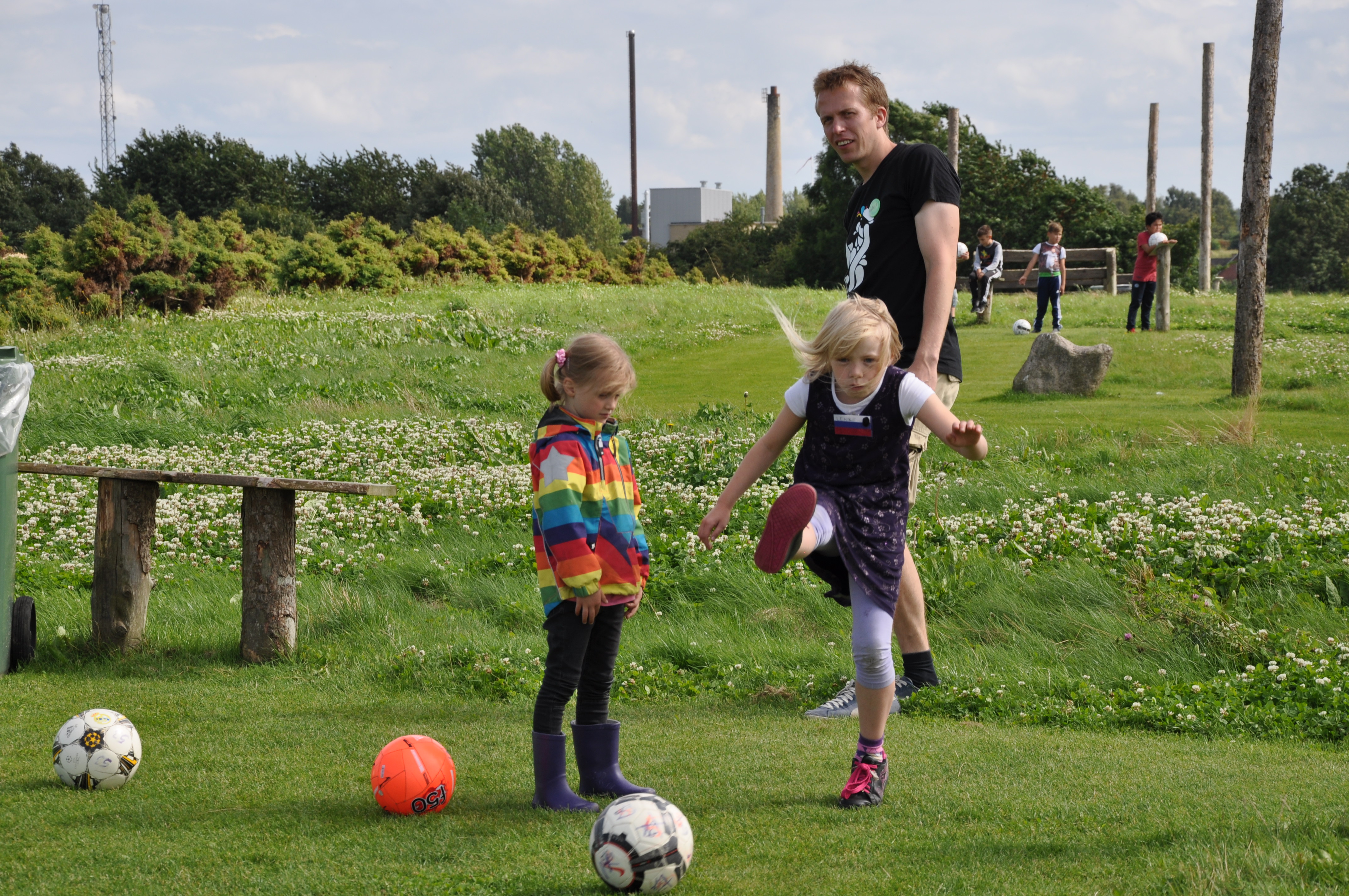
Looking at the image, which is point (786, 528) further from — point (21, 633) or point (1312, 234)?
point (1312, 234)

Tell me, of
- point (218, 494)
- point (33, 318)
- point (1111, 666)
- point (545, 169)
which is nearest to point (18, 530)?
point (218, 494)

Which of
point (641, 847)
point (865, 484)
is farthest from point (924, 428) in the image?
point (641, 847)

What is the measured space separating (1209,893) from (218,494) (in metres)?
9.62

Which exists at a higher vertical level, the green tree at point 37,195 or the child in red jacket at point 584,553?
the green tree at point 37,195

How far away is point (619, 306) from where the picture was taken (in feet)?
89.8

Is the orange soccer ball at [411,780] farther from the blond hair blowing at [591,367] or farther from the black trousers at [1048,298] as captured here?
the black trousers at [1048,298]

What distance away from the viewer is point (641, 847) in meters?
3.13

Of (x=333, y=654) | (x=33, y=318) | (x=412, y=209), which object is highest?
(x=412, y=209)

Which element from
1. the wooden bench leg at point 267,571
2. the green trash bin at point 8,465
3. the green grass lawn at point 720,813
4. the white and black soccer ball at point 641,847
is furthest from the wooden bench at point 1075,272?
the white and black soccer ball at point 641,847

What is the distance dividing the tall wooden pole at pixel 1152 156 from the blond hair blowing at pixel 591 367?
29.1 meters

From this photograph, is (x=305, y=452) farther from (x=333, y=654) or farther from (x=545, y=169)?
(x=545, y=169)

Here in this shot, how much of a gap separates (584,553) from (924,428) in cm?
229

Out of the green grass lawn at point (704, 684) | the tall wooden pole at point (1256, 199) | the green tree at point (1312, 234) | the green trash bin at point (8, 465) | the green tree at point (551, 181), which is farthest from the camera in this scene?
the green tree at point (551, 181)

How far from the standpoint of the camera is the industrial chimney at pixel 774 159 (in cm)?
7969
